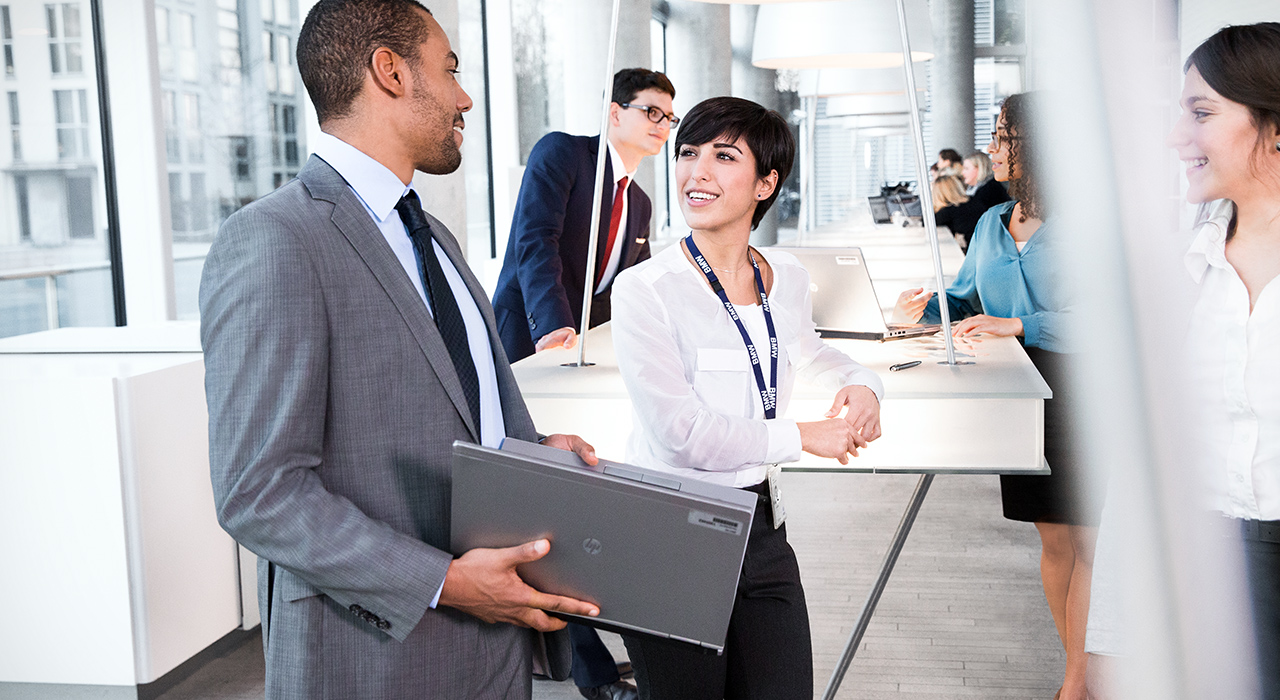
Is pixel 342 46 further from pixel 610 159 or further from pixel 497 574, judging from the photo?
pixel 610 159

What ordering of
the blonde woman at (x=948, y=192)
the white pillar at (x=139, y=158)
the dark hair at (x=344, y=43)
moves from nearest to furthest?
the dark hair at (x=344, y=43)
the white pillar at (x=139, y=158)
the blonde woman at (x=948, y=192)

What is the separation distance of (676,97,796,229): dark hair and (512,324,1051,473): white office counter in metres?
0.46

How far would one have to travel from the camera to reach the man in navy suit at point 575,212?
10.1 feet

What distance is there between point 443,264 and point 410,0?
30cm

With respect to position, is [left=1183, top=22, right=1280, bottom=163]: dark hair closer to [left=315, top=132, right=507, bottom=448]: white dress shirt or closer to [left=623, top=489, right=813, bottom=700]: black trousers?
[left=315, top=132, right=507, bottom=448]: white dress shirt

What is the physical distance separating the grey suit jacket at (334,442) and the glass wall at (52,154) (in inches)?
144

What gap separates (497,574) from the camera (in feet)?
3.49

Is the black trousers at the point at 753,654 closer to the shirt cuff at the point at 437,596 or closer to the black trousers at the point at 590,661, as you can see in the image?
the shirt cuff at the point at 437,596

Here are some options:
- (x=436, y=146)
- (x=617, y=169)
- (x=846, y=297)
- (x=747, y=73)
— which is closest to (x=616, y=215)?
(x=617, y=169)

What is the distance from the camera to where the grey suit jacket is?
3.17ft

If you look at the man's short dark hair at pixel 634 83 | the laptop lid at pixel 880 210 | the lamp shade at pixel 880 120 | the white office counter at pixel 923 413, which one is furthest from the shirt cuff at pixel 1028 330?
the lamp shade at pixel 880 120

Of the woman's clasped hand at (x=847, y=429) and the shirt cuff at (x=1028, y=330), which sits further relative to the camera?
the shirt cuff at (x=1028, y=330)

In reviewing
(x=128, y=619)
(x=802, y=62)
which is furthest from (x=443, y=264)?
(x=802, y=62)

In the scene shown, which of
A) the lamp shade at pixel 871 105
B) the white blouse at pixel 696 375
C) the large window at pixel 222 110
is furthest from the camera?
the lamp shade at pixel 871 105
